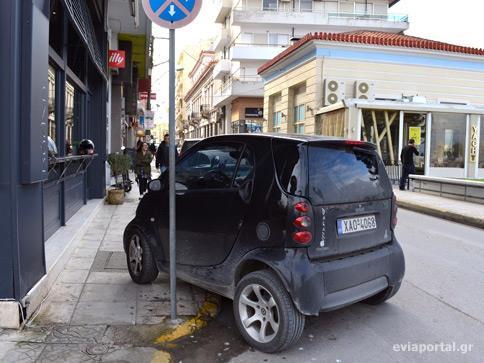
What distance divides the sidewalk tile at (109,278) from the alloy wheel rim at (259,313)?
6.15ft

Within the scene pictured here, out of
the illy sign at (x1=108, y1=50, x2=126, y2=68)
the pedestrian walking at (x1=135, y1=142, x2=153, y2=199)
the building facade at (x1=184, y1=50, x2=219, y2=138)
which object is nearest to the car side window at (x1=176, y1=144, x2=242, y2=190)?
the pedestrian walking at (x1=135, y1=142, x2=153, y2=199)

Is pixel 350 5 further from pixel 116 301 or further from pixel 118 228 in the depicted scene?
pixel 116 301

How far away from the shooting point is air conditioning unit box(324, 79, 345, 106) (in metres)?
20.5

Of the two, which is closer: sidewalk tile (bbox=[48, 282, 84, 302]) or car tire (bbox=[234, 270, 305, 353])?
car tire (bbox=[234, 270, 305, 353])

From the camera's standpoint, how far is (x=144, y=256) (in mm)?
5277

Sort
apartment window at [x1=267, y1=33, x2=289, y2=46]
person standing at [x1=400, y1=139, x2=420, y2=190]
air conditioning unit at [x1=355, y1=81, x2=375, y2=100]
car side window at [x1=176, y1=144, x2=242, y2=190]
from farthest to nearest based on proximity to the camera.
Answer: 1. apartment window at [x1=267, y1=33, x2=289, y2=46]
2. air conditioning unit at [x1=355, y1=81, x2=375, y2=100]
3. person standing at [x1=400, y1=139, x2=420, y2=190]
4. car side window at [x1=176, y1=144, x2=242, y2=190]

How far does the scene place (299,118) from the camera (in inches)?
942

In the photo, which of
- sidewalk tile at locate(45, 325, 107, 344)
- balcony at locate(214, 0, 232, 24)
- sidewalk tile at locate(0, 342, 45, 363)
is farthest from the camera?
balcony at locate(214, 0, 232, 24)

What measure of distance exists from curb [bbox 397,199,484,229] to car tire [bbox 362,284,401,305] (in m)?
6.13

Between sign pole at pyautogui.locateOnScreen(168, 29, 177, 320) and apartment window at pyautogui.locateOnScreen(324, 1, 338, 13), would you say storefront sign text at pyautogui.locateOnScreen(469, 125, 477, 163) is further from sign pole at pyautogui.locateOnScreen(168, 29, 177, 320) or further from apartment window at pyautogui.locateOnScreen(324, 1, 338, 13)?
apartment window at pyautogui.locateOnScreen(324, 1, 338, 13)

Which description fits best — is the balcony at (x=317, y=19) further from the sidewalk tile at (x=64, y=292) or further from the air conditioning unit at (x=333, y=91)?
the sidewalk tile at (x=64, y=292)

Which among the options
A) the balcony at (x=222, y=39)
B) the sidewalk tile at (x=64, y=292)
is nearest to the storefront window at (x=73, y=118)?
the sidewalk tile at (x=64, y=292)

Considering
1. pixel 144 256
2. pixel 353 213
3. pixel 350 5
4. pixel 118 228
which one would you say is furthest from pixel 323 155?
pixel 350 5

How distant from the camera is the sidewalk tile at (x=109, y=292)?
485cm
